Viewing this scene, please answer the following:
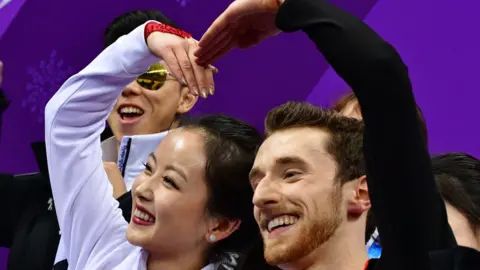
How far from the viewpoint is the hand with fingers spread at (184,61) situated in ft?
5.65

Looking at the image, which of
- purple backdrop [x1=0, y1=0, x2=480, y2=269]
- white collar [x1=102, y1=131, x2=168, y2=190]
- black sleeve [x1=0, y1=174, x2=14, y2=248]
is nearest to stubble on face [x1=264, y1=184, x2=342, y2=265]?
white collar [x1=102, y1=131, x2=168, y2=190]

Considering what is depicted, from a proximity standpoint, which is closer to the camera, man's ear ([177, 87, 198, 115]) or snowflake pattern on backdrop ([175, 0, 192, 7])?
man's ear ([177, 87, 198, 115])

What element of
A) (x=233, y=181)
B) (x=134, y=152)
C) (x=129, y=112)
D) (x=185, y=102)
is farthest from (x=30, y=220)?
(x=233, y=181)

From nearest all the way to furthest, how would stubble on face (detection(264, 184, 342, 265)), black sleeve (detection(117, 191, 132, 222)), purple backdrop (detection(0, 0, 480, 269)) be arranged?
stubble on face (detection(264, 184, 342, 265)) → black sleeve (detection(117, 191, 132, 222)) → purple backdrop (detection(0, 0, 480, 269))

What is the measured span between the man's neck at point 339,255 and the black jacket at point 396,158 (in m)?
0.36

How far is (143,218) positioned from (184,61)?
1.30ft

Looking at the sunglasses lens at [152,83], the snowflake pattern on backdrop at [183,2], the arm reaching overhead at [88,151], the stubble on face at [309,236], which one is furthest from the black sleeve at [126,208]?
the snowflake pattern on backdrop at [183,2]

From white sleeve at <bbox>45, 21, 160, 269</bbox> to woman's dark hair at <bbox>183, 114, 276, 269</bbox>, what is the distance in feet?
0.71

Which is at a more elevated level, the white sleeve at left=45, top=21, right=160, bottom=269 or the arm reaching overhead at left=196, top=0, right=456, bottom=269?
the arm reaching overhead at left=196, top=0, right=456, bottom=269

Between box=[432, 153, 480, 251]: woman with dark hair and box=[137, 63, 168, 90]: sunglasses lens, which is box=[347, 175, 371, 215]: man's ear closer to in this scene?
box=[432, 153, 480, 251]: woman with dark hair

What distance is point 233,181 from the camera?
2.08 metres

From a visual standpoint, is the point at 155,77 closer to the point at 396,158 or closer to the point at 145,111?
the point at 145,111

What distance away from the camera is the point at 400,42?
2.71m

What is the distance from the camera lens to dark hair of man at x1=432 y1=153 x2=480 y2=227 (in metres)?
2.00
